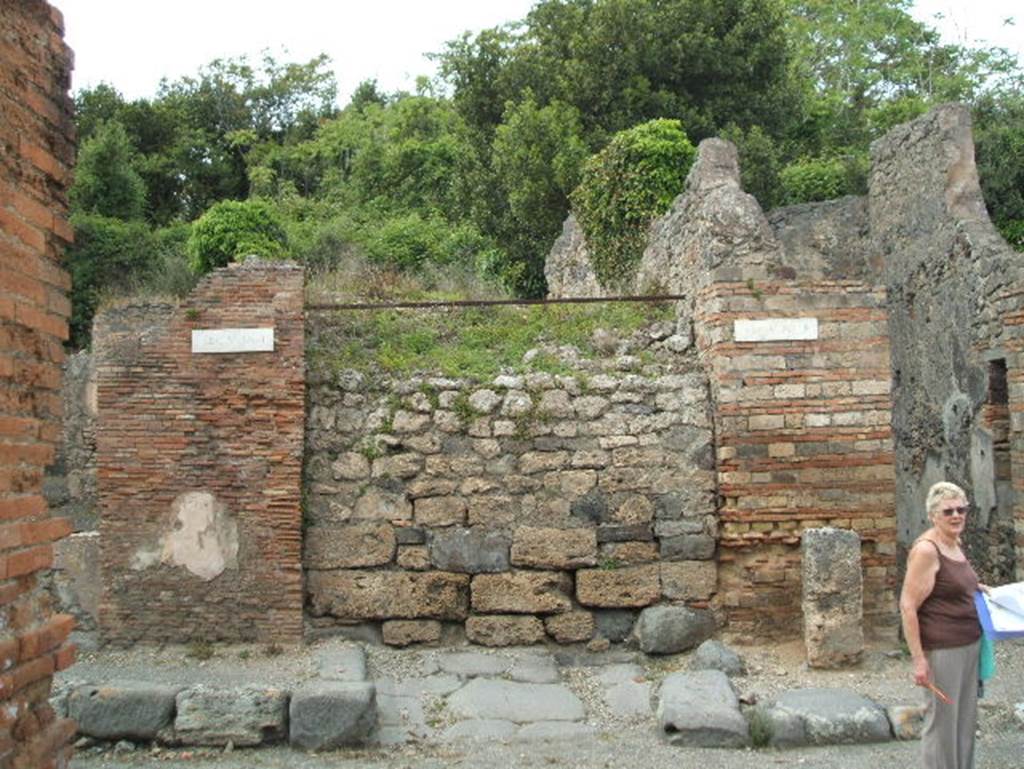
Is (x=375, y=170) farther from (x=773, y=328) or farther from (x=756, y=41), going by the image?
(x=773, y=328)

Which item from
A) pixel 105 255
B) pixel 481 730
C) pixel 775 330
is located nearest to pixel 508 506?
pixel 481 730

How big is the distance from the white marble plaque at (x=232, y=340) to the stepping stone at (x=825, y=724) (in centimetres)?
438

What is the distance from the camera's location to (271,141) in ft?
96.2

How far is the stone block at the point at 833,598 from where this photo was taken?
7109 millimetres

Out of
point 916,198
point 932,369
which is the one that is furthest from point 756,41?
point 932,369

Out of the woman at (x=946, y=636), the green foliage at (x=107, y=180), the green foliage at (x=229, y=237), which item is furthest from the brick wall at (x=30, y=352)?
the green foliage at (x=107, y=180)

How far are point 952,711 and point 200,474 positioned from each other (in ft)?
17.4

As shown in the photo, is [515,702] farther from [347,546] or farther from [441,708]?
[347,546]

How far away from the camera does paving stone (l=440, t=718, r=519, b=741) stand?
20.7 feet

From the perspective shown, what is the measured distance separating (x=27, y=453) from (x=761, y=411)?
5526 mm

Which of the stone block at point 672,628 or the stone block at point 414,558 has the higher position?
the stone block at point 414,558

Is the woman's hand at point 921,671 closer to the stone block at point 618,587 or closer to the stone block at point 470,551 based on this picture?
the stone block at point 618,587

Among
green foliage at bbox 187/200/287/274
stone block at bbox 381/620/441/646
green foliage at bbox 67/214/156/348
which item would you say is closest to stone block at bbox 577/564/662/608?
stone block at bbox 381/620/441/646

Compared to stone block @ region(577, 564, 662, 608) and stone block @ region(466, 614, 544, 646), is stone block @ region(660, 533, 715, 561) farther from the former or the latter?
stone block @ region(466, 614, 544, 646)
